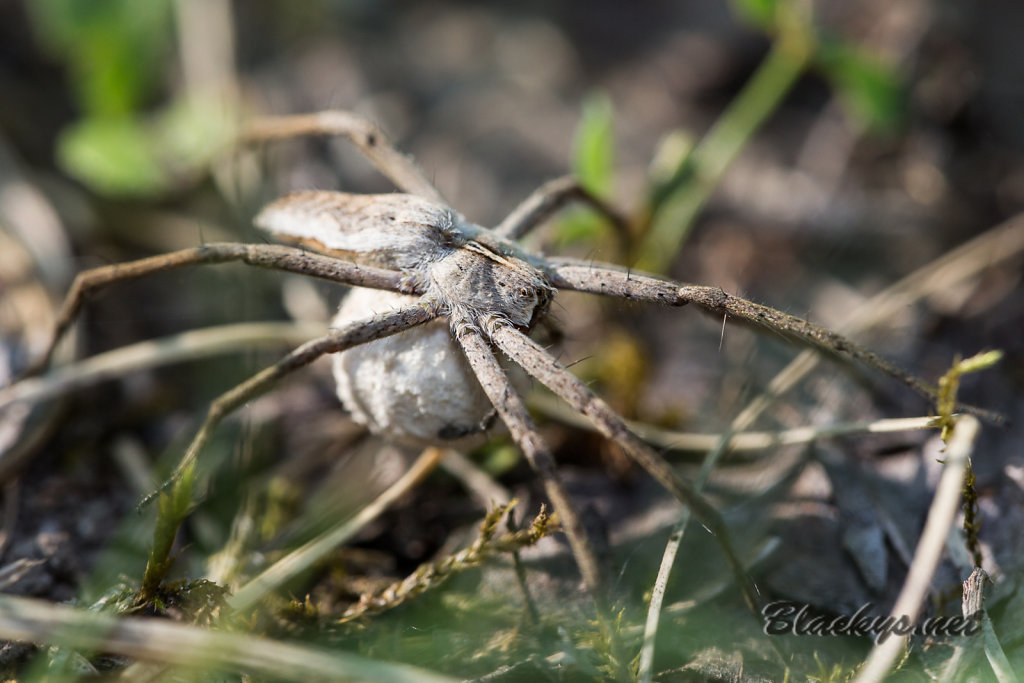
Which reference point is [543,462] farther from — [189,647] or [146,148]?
[146,148]

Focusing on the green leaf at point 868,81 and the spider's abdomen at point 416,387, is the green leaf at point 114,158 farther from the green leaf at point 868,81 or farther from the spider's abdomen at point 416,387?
the green leaf at point 868,81

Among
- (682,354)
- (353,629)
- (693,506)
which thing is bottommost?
(693,506)

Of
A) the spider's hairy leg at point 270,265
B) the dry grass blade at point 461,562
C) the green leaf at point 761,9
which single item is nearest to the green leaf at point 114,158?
the spider's hairy leg at point 270,265

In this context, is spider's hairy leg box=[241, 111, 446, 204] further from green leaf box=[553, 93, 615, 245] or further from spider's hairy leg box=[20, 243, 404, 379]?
green leaf box=[553, 93, 615, 245]

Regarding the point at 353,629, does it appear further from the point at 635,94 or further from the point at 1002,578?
the point at 635,94

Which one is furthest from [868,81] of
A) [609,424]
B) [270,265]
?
[270,265]

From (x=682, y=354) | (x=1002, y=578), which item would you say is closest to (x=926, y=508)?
(x=1002, y=578)
